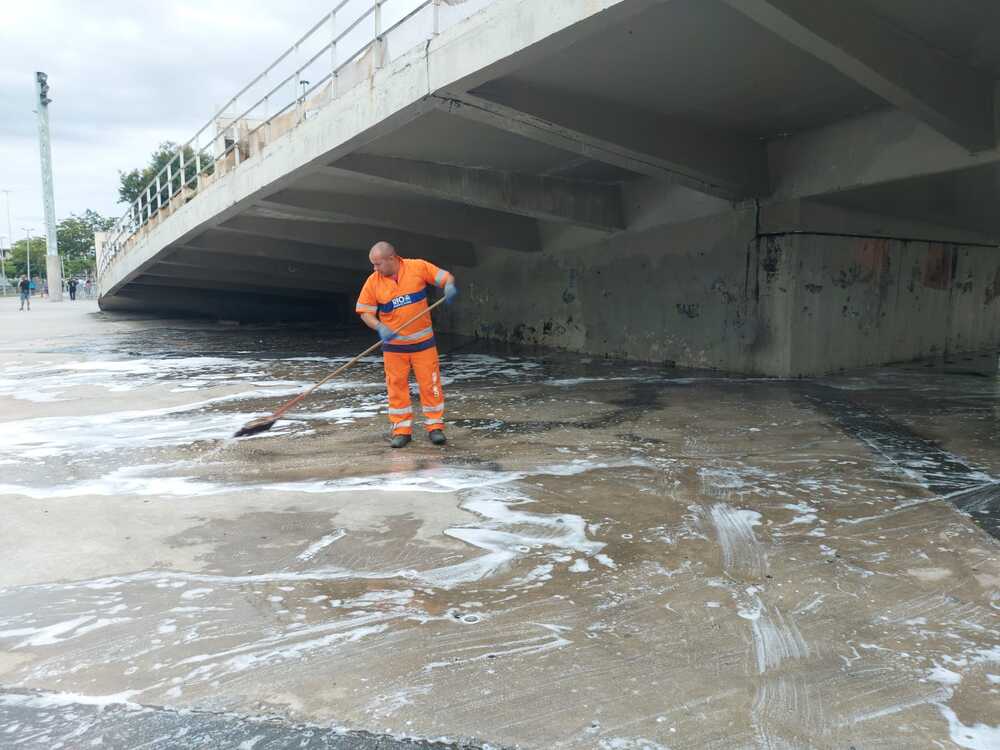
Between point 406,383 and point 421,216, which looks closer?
point 406,383

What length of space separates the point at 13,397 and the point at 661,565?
8068 millimetres

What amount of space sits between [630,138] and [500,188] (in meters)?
3.09

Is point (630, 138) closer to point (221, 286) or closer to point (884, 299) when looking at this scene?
point (884, 299)

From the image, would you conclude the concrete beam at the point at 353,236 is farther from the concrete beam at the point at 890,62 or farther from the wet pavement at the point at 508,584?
the concrete beam at the point at 890,62

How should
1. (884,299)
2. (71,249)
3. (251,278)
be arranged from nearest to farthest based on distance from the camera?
(884,299)
(251,278)
(71,249)

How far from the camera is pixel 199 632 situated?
2773 mm

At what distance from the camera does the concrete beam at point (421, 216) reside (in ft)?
39.4

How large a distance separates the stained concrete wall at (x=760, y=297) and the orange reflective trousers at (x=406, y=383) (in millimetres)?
5403

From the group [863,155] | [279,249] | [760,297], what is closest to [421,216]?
[279,249]

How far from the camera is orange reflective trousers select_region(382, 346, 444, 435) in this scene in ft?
19.0

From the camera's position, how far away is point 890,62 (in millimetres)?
5820

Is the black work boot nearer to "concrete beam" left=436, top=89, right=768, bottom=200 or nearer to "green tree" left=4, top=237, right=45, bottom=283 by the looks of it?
"concrete beam" left=436, top=89, right=768, bottom=200

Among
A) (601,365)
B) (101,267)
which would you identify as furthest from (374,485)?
(101,267)

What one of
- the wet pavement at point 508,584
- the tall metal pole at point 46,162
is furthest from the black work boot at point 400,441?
the tall metal pole at point 46,162
